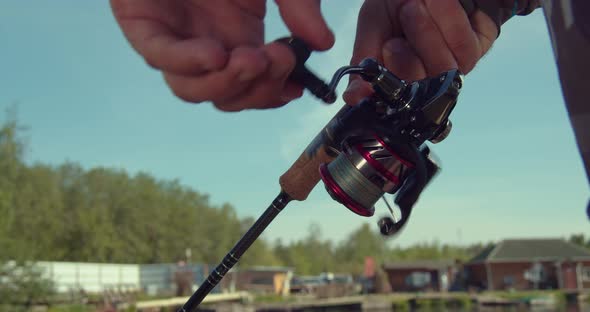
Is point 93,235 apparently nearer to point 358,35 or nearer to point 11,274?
point 11,274

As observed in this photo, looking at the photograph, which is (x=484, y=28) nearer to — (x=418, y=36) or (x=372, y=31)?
(x=418, y=36)

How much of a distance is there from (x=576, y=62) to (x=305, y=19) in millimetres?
397

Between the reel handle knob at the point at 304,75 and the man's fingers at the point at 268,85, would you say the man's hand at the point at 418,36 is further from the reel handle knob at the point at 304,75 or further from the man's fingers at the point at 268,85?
the man's fingers at the point at 268,85

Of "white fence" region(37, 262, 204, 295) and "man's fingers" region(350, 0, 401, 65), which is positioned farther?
"white fence" region(37, 262, 204, 295)

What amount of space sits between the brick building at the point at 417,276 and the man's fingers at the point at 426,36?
159 feet

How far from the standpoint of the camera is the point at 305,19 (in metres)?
0.97

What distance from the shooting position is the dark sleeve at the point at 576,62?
2.57ft

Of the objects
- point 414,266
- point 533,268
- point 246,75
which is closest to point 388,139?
point 246,75

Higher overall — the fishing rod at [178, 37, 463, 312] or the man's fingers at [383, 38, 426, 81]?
the man's fingers at [383, 38, 426, 81]

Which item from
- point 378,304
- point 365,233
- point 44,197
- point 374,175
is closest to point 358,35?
point 374,175

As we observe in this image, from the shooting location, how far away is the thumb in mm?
969

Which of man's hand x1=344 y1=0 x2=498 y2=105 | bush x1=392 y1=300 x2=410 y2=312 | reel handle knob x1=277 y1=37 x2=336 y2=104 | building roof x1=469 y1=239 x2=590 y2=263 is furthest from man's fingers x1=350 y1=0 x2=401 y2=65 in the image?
building roof x1=469 y1=239 x2=590 y2=263

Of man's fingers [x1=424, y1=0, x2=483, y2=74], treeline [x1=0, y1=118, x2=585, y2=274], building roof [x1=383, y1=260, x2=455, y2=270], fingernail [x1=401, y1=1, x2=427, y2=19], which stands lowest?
building roof [x1=383, y1=260, x2=455, y2=270]

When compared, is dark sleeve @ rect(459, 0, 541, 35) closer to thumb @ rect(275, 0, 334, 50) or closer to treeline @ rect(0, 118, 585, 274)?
thumb @ rect(275, 0, 334, 50)
